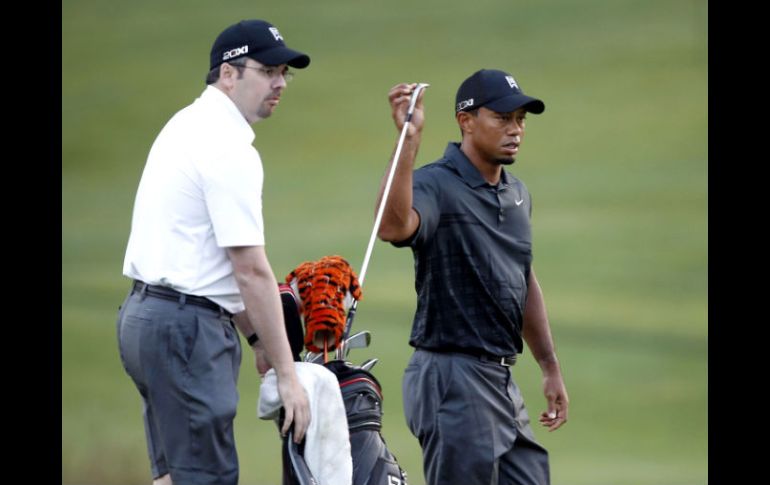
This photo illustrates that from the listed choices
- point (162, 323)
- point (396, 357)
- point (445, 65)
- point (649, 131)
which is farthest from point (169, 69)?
point (162, 323)

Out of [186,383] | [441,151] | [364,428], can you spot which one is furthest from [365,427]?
[441,151]

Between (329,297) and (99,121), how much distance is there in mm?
3157

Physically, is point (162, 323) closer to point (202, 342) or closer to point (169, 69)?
point (202, 342)

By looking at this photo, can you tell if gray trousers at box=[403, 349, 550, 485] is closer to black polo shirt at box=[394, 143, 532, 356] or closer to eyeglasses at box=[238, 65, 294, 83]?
black polo shirt at box=[394, 143, 532, 356]

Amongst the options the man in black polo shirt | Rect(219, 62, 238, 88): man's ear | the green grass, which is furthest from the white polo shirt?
the green grass

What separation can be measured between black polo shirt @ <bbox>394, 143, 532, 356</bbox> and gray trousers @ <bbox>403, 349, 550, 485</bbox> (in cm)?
5

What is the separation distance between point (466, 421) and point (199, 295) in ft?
2.73

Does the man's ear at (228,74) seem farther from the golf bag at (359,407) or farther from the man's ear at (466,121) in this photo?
the man's ear at (466,121)

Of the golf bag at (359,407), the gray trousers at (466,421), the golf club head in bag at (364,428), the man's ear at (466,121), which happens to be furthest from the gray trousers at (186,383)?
the man's ear at (466,121)

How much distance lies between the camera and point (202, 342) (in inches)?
127

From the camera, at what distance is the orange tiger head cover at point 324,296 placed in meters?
3.38

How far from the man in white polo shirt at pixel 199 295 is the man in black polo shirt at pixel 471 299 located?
510 mm

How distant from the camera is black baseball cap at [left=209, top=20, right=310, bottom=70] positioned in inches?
131

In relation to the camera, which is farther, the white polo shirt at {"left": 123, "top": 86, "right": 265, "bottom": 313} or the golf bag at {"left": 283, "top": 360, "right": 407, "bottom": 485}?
the golf bag at {"left": 283, "top": 360, "right": 407, "bottom": 485}
